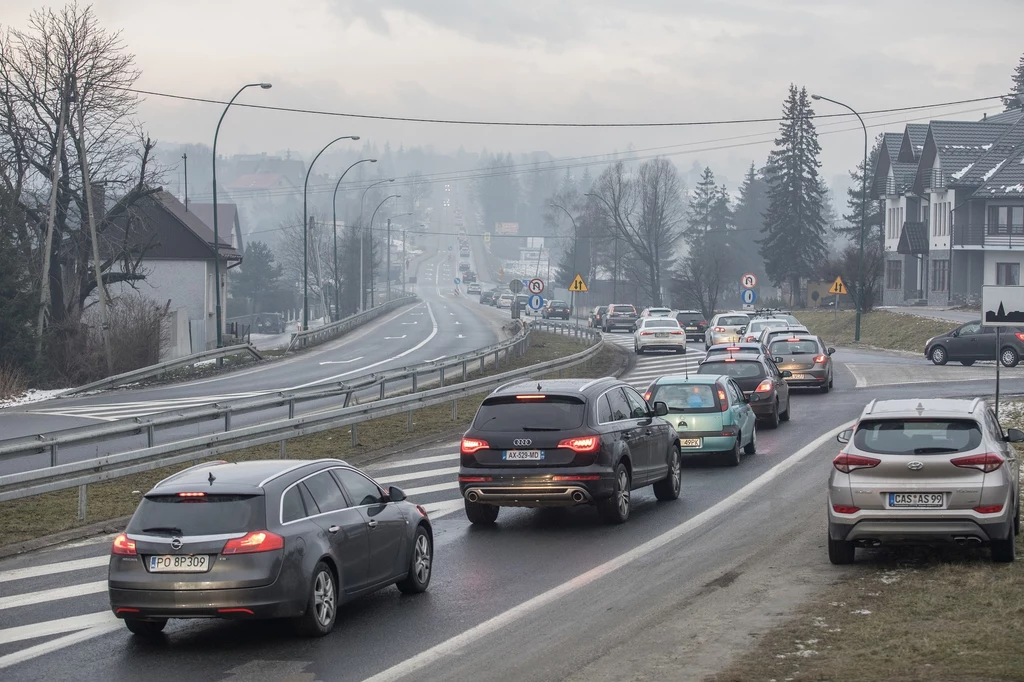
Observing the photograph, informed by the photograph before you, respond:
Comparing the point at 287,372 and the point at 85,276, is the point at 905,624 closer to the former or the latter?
the point at 287,372

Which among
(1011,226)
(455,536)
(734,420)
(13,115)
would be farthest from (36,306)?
(1011,226)

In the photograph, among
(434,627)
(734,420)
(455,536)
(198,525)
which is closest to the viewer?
(198,525)

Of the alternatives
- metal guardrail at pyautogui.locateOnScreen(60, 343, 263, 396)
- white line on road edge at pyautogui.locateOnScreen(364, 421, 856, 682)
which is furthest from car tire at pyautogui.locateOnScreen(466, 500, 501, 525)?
metal guardrail at pyautogui.locateOnScreen(60, 343, 263, 396)

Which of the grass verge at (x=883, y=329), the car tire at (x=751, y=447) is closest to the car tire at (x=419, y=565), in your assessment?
the car tire at (x=751, y=447)

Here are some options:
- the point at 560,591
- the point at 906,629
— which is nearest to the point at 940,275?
the point at 560,591

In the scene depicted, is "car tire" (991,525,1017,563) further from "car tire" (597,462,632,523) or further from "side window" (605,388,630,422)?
"side window" (605,388,630,422)

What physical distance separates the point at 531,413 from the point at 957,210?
6317 centimetres

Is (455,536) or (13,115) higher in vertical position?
(13,115)

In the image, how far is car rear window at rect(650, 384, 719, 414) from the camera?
20.4 m

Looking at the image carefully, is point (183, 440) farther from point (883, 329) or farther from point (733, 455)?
point (883, 329)

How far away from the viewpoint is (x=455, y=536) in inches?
570

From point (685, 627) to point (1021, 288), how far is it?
11062mm

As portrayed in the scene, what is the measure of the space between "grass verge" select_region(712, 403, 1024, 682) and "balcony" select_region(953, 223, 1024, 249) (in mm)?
63347

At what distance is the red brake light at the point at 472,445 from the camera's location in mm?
14770
